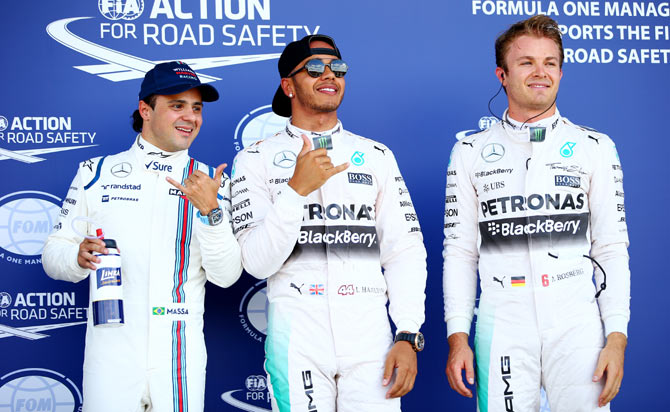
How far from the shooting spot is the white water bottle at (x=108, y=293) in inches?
87.9

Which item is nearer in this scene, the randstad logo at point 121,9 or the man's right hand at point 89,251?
the man's right hand at point 89,251

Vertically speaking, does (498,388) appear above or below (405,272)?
below

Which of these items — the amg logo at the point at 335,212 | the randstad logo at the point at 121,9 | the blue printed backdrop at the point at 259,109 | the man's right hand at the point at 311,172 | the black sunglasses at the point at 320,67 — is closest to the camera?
the man's right hand at the point at 311,172

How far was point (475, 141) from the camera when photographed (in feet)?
8.68

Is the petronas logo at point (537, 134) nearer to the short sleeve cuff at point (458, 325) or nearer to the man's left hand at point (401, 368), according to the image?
the short sleeve cuff at point (458, 325)

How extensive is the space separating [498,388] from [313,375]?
2.10 ft

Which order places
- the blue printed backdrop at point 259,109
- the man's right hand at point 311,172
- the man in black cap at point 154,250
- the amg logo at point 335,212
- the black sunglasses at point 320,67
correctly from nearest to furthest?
the man's right hand at point 311,172 < the man in black cap at point 154,250 < the amg logo at point 335,212 < the black sunglasses at point 320,67 < the blue printed backdrop at point 259,109

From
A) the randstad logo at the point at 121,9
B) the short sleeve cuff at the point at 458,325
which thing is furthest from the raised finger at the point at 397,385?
the randstad logo at the point at 121,9

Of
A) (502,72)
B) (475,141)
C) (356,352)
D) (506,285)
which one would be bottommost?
(356,352)

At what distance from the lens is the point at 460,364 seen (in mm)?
2375

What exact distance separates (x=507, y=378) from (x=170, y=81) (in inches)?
64.9

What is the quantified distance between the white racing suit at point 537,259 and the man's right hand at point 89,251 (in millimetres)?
1222

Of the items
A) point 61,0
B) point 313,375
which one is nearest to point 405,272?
point 313,375

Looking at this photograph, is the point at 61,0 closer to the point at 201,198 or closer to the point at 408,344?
the point at 201,198
